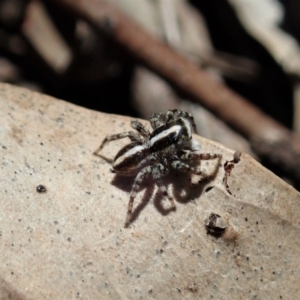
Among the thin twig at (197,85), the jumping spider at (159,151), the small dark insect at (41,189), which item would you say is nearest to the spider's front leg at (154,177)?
the jumping spider at (159,151)

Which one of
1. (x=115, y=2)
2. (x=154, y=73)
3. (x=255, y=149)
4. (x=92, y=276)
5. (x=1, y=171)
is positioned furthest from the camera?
(x=115, y=2)

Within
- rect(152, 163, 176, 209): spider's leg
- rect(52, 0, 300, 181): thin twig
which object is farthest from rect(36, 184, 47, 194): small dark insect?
rect(52, 0, 300, 181): thin twig

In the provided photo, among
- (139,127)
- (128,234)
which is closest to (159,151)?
(139,127)

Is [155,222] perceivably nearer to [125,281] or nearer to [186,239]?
[186,239]

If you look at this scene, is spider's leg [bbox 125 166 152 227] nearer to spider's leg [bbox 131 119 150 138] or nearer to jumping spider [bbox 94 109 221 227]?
jumping spider [bbox 94 109 221 227]

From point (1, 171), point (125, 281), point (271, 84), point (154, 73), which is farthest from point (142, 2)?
point (125, 281)

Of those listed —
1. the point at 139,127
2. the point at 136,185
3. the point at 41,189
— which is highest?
the point at 139,127

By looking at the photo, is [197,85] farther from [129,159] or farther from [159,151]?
[129,159]

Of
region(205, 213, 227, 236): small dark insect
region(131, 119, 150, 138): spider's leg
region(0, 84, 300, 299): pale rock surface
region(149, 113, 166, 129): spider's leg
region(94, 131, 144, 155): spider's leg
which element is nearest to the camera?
region(0, 84, 300, 299): pale rock surface
